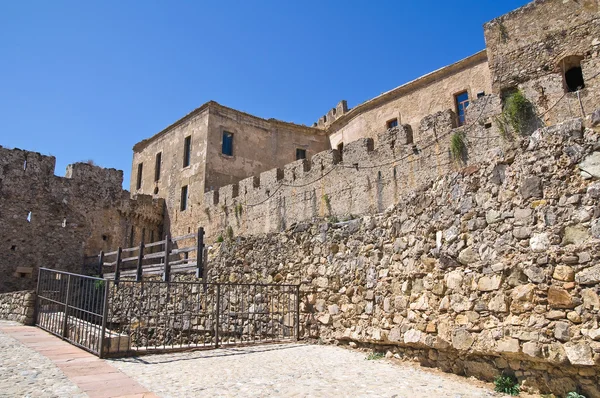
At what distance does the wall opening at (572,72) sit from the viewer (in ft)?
38.6

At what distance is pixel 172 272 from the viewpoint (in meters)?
13.1

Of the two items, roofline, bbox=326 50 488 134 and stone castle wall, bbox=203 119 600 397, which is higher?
roofline, bbox=326 50 488 134

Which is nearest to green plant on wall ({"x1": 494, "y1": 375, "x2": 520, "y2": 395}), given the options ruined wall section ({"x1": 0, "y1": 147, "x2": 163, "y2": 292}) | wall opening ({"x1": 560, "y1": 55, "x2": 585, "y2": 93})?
wall opening ({"x1": 560, "y1": 55, "x2": 585, "y2": 93})

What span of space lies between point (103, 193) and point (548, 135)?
19.8 m

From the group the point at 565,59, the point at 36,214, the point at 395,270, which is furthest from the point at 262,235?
the point at 36,214

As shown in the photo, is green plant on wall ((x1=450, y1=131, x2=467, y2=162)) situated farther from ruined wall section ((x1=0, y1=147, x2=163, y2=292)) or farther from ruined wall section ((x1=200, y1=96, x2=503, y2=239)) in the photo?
ruined wall section ((x1=0, y1=147, x2=163, y2=292))

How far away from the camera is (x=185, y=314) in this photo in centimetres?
1051

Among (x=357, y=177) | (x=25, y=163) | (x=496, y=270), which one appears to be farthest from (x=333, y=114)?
(x=496, y=270)

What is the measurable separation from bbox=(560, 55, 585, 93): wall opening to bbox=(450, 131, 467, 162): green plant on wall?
301cm

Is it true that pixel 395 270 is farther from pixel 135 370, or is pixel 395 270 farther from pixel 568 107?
pixel 568 107

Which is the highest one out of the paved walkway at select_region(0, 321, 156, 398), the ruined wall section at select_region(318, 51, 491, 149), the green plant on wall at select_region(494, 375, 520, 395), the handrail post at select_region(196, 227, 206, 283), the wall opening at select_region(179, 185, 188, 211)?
the ruined wall section at select_region(318, 51, 491, 149)

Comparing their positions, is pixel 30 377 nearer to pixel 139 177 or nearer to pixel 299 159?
pixel 299 159

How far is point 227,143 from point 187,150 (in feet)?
7.27

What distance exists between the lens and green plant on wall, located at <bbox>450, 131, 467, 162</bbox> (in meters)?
11.7
